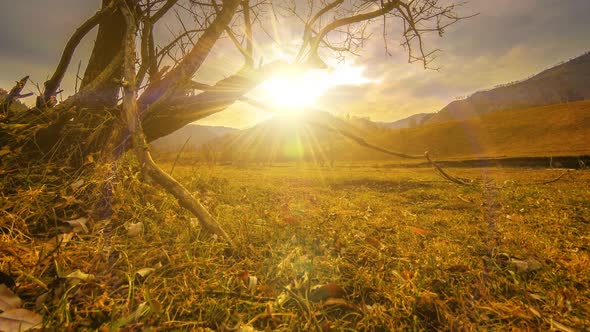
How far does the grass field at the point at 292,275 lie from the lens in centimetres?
140

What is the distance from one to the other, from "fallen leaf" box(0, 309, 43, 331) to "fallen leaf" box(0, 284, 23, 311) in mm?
153

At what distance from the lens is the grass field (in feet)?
4.58

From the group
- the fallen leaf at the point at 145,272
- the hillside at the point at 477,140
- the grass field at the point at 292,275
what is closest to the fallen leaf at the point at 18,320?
the grass field at the point at 292,275

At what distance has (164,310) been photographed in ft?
4.67

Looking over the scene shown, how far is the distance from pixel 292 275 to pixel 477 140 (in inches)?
1429

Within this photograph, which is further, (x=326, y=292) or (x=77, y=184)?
(x=77, y=184)

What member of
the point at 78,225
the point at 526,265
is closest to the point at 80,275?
the point at 78,225

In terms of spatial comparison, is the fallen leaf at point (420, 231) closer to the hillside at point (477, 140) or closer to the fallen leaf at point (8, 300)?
the fallen leaf at point (8, 300)

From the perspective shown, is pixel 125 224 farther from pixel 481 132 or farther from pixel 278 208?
pixel 481 132

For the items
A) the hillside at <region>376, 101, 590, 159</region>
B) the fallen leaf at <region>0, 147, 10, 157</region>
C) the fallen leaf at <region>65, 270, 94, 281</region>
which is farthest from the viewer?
the hillside at <region>376, 101, 590, 159</region>

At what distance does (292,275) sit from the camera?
1840 mm

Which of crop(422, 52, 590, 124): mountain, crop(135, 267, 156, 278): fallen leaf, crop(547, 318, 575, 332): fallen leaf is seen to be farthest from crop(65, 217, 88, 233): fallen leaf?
crop(422, 52, 590, 124): mountain

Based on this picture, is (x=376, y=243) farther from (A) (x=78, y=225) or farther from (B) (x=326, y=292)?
(A) (x=78, y=225)

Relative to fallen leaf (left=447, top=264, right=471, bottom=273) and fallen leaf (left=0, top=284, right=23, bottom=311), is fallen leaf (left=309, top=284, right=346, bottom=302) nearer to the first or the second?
fallen leaf (left=447, top=264, right=471, bottom=273)
